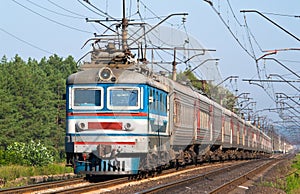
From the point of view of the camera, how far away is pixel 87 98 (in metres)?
17.8

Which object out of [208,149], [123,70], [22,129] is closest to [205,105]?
[208,149]

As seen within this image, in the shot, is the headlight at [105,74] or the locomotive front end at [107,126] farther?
the headlight at [105,74]

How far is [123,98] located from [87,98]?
1.12 metres

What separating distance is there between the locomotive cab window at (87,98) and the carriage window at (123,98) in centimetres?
33

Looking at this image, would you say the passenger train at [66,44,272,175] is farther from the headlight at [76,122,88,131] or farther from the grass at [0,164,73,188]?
the grass at [0,164,73,188]

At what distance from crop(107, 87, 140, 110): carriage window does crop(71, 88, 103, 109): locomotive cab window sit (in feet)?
1.07

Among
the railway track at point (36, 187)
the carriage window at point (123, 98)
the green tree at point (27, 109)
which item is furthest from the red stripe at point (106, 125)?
the green tree at point (27, 109)

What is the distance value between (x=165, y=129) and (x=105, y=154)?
3.41 meters

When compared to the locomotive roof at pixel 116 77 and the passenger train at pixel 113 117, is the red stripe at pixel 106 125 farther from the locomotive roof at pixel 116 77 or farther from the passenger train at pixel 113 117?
the locomotive roof at pixel 116 77

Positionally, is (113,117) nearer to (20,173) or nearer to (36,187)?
(36,187)

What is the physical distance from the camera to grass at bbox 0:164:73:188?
19.1 meters

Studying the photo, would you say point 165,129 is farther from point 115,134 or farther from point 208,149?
point 208,149

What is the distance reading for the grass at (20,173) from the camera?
1912 cm

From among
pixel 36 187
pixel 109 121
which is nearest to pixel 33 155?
pixel 109 121
